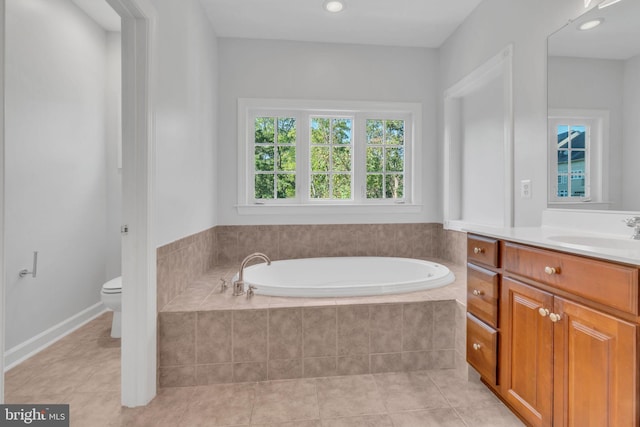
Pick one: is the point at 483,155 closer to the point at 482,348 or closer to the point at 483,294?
the point at 483,294

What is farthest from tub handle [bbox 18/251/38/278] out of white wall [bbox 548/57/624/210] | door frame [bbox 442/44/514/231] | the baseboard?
white wall [bbox 548/57/624/210]

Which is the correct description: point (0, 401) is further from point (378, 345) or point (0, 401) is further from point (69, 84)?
point (69, 84)

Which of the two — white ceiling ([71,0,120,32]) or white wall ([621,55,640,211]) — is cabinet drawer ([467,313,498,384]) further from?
white ceiling ([71,0,120,32])

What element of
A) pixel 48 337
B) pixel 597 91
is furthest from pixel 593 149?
pixel 48 337

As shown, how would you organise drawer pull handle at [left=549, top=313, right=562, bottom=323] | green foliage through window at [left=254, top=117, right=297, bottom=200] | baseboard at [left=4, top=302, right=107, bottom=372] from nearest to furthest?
drawer pull handle at [left=549, top=313, right=562, bottom=323], baseboard at [left=4, top=302, right=107, bottom=372], green foliage through window at [left=254, top=117, right=297, bottom=200]

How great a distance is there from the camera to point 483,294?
1.61 metres

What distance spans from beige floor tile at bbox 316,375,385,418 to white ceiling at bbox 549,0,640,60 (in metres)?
2.01

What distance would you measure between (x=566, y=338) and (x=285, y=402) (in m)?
1.26

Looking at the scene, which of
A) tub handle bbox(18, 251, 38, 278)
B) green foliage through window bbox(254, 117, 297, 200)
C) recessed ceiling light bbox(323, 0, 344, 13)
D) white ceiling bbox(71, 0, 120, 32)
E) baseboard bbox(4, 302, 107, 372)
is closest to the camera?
baseboard bbox(4, 302, 107, 372)

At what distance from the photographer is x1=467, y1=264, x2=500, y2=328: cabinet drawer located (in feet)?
5.00

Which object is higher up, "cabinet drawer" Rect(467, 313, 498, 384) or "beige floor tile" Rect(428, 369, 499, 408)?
"cabinet drawer" Rect(467, 313, 498, 384)

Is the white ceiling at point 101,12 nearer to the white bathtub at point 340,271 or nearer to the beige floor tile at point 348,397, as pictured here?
the white bathtub at point 340,271

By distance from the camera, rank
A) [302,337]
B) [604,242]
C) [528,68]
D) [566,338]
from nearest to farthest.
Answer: [566,338] → [604,242] → [302,337] → [528,68]

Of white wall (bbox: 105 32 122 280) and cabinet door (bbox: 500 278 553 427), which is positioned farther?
white wall (bbox: 105 32 122 280)
